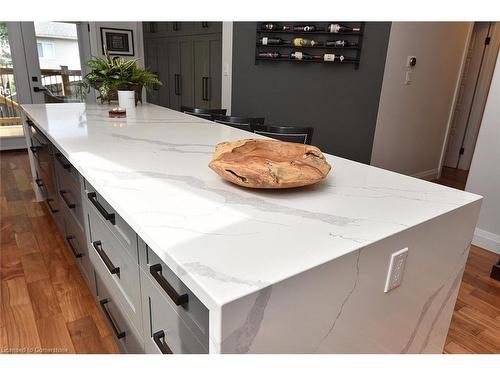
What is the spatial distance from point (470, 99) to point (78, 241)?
5008mm

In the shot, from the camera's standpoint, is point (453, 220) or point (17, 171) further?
point (17, 171)

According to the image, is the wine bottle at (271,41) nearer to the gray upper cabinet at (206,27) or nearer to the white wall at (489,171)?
the gray upper cabinet at (206,27)

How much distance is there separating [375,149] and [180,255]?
3.38 metres

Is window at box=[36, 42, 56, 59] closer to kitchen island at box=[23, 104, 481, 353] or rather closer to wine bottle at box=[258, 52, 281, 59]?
wine bottle at box=[258, 52, 281, 59]

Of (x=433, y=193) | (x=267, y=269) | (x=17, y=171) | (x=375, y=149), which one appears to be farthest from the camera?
(x=17, y=171)

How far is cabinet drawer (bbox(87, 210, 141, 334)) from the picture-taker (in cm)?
122

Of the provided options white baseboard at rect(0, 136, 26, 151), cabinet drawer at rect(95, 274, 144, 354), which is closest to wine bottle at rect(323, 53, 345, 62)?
cabinet drawer at rect(95, 274, 144, 354)

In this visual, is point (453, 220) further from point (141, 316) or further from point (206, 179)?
point (141, 316)

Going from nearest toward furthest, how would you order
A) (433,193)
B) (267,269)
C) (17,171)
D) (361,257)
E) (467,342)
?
(267,269) < (361,257) < (433,193) < (467,342) < (17,171)

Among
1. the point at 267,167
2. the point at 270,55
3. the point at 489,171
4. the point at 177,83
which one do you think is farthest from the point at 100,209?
the point at 177,83

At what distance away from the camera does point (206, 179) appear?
128 cm

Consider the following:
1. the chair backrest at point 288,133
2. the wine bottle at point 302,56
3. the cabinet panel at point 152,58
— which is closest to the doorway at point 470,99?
the wine bottle at point 302,56
